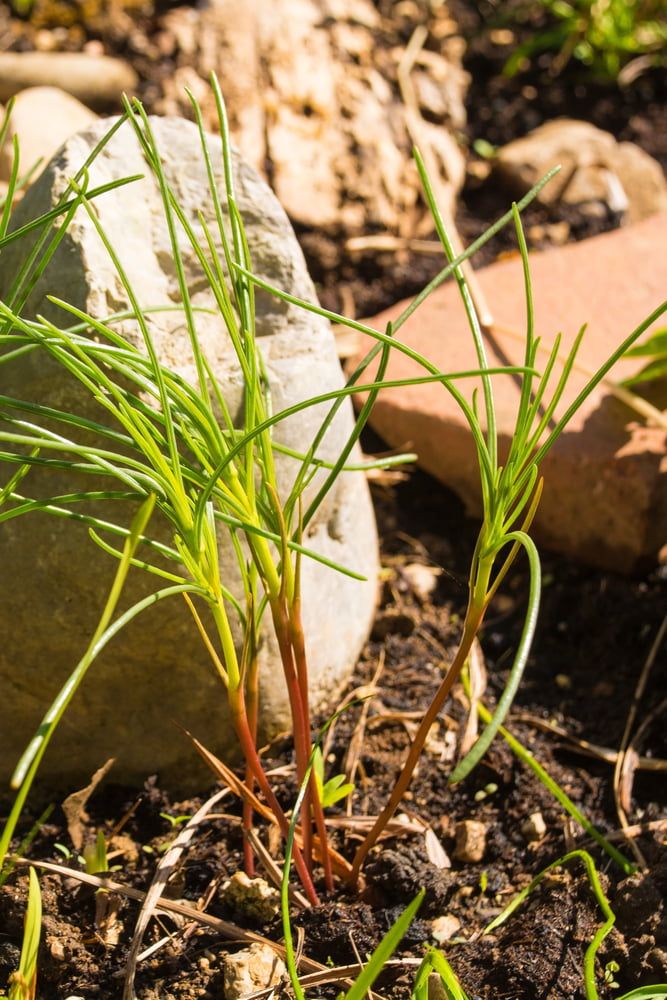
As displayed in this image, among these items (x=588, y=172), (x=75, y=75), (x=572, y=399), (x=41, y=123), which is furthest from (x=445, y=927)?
(x=75, y=75)

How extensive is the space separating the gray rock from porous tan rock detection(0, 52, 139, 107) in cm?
171

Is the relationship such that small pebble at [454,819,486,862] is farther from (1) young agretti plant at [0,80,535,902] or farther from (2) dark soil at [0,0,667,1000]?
(1) young agretti plant at [0,80,535,902]

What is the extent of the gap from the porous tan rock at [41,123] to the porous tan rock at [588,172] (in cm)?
140

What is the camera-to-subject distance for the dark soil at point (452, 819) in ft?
4.36

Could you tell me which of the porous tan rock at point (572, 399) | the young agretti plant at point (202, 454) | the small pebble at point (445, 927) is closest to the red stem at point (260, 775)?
the young agretti plant at point (202, 454)

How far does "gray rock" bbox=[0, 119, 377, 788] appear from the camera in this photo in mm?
1456

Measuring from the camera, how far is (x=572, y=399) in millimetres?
2158

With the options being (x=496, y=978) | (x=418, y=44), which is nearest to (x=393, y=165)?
(x=418, y=44)

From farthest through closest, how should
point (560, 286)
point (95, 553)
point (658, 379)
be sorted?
point (560, 286), point (658, 379), point (95, 553)

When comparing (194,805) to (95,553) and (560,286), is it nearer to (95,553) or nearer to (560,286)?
(95,553)

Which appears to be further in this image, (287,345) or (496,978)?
(287,345)

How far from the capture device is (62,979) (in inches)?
52.4

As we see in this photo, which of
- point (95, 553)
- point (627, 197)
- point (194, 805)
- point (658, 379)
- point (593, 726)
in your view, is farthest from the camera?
point (627, 197)

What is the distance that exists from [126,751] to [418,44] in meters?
2.77
